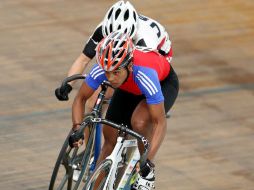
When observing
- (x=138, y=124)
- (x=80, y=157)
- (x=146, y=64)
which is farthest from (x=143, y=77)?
(x=80, y=157)

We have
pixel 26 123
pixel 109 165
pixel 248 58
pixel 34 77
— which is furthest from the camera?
pixel 248 58

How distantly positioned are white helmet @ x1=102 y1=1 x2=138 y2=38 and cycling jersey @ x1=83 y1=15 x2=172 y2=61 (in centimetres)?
11

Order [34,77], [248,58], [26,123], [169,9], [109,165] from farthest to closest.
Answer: [169,9]
[248,58]
[34,77]
[26,123]
[109,165]

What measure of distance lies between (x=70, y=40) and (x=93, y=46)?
3958 mm

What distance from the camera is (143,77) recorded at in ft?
22.9

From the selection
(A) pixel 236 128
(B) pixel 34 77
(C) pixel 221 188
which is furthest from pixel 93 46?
(B) pixel 34 77

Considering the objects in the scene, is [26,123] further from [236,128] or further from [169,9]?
[169,9]

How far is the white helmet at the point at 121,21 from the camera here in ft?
25.2

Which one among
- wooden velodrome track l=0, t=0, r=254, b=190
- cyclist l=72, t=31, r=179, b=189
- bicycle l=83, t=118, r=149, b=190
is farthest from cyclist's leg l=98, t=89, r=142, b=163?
wooden velodrome track l=0, t=0, r=254, b=190

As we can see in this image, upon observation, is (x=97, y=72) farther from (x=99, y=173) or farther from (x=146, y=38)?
(x=146, y=38)

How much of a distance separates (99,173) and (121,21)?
1.33 meters

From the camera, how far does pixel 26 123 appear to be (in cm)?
961

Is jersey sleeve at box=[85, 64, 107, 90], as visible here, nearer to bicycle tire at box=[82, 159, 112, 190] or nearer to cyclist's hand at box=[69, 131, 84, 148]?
cyclist's hand at box=[69, 131, 84, 148]

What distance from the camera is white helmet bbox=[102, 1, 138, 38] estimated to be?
7666 millimetres
